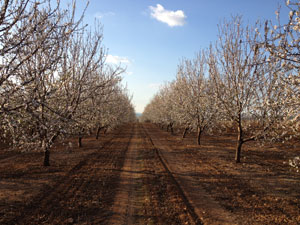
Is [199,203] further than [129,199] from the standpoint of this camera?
No

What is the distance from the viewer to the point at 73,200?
7.27 meters

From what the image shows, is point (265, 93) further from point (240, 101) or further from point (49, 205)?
point (49, 205)

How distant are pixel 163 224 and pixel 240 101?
954 cm

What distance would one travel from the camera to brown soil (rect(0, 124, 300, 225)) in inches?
247

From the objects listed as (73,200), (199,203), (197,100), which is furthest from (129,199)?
(197,100)

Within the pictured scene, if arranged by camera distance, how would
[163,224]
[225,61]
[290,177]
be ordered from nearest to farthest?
[163,224], [290,177], [225,61]

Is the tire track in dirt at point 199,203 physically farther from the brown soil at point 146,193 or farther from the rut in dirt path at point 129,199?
the rut in dirt path at point 129,199

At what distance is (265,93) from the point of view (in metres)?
12.1

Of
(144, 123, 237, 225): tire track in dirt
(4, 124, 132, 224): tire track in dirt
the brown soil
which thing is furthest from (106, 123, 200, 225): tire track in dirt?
(4, 124, 132, 224): tire track in dirt

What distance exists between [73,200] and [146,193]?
2854mm

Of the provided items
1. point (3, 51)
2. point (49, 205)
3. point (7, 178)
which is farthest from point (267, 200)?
point (7, 178)

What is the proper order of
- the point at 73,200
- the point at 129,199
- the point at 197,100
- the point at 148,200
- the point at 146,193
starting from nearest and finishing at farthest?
the point at 73,200 < the point at 148,200 < the point at 129,199 < the point at 146,193 < the point at 197,100

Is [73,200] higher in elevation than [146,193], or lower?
lower

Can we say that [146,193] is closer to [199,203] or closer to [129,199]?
[129,199]
